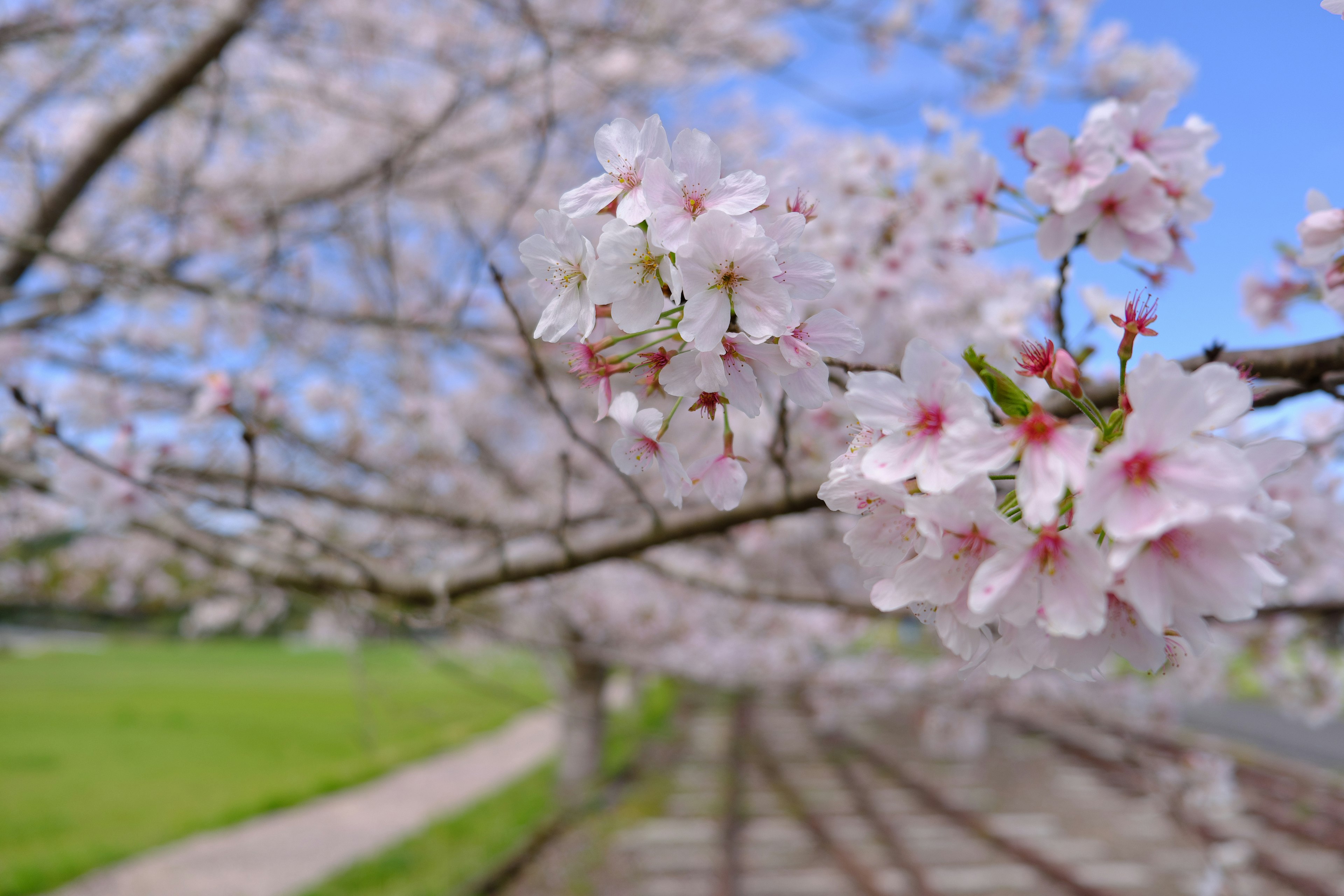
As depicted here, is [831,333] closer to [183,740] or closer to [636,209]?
[636,209]

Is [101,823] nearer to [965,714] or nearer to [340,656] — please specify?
[965,714]

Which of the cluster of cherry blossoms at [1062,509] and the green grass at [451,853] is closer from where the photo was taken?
the cluster of cherry blossoms at [1062,509]

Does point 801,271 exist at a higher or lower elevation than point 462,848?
higher

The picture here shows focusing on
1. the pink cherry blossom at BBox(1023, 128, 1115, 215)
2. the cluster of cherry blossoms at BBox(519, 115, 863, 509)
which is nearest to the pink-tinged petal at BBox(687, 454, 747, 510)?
the cluster of cherry blossoms at BBox(519, 115, 863, 509)

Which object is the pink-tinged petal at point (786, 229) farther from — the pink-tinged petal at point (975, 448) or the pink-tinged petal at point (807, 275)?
the pink-tinged petal at point (975, 448)

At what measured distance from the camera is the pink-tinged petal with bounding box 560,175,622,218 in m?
0.80

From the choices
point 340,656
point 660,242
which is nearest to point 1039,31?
point 660,242

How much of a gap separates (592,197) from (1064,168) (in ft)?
2.99

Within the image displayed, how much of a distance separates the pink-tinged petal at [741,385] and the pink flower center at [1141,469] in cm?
33

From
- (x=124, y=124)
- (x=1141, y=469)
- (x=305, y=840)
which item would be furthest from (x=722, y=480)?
(x=305, y=840)

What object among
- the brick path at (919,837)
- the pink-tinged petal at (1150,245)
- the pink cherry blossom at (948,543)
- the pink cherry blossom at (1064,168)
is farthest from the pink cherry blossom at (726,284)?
the brick path at (919,837)

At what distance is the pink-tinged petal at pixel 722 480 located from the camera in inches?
34.3

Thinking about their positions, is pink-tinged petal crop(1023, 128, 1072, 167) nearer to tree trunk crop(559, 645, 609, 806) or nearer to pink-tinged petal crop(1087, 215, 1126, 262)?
pink-tinged petal crop(1087, 215, 1126, 262)

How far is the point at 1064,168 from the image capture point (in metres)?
1.29
